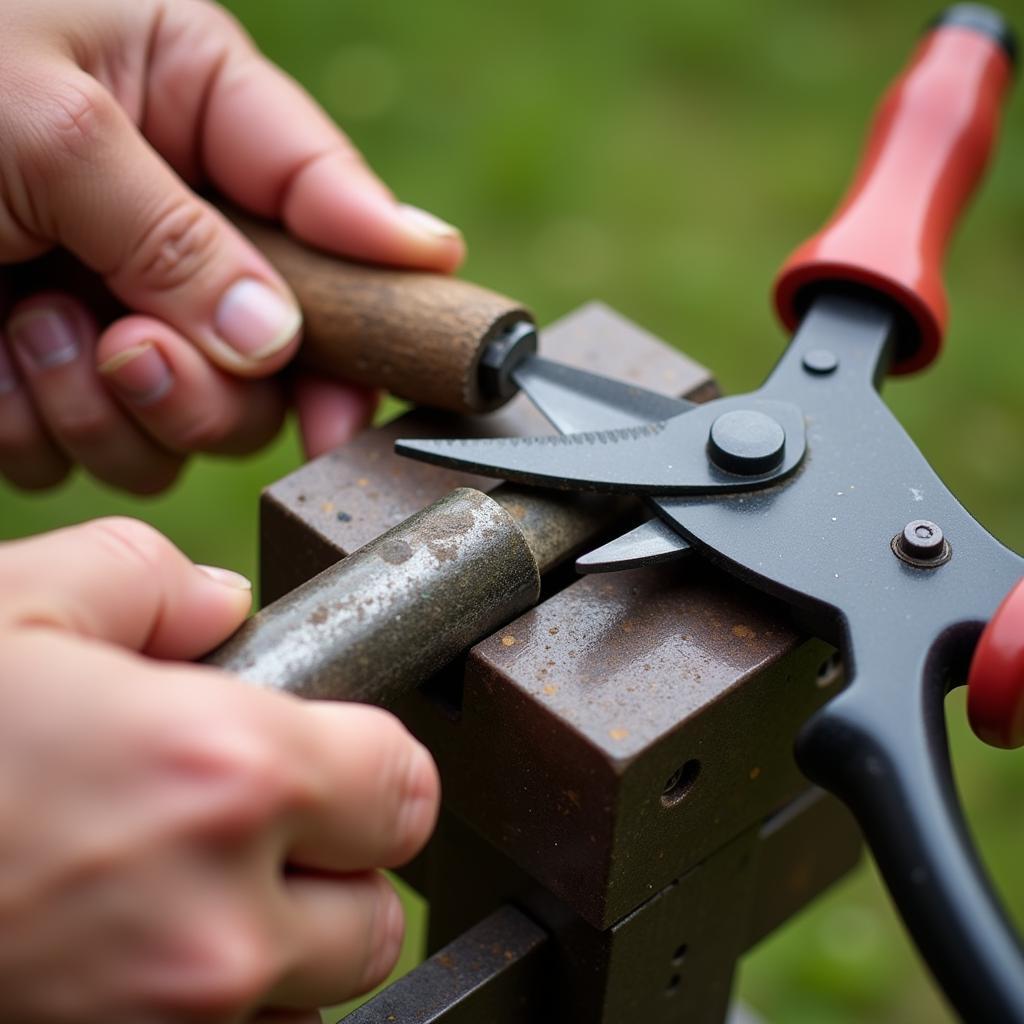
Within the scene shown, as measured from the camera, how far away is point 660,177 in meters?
3.22

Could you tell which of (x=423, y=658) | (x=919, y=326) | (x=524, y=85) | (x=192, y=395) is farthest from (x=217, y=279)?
(x=524, y=85)

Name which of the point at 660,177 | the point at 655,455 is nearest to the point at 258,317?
the point at 655,455

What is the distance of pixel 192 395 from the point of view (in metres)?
1.34

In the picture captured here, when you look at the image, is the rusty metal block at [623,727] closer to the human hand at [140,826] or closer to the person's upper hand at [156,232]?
the human hand at [140,826]

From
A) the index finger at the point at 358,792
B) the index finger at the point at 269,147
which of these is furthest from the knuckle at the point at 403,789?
the index finger at the point at 269,147

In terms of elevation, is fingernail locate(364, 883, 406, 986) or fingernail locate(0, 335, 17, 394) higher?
fingernail locate(364, 883, 406, 986)

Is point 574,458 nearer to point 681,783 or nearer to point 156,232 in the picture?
point 681,783

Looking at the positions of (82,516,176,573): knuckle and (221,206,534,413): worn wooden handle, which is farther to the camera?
(221,206,534,413): worn wooden handle

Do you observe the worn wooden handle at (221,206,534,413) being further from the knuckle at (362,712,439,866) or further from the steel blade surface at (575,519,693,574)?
the knuckle at (362,712,439,866)

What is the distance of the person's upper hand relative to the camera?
3.96 ft

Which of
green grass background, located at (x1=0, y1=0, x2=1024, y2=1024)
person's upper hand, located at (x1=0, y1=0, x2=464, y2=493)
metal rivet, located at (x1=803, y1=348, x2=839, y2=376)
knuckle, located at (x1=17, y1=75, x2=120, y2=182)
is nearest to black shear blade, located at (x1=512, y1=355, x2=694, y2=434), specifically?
metal rivet, located at (x1=803, y1=348, x2=839, y2=376)

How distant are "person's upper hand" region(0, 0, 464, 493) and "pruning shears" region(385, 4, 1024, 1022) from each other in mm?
275

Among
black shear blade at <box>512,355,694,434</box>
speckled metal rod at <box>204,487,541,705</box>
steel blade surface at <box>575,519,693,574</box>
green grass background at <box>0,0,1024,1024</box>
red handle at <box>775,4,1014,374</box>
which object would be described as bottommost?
green grass background at <box>0,0,1024,1024</box>

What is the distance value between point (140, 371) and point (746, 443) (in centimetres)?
63
